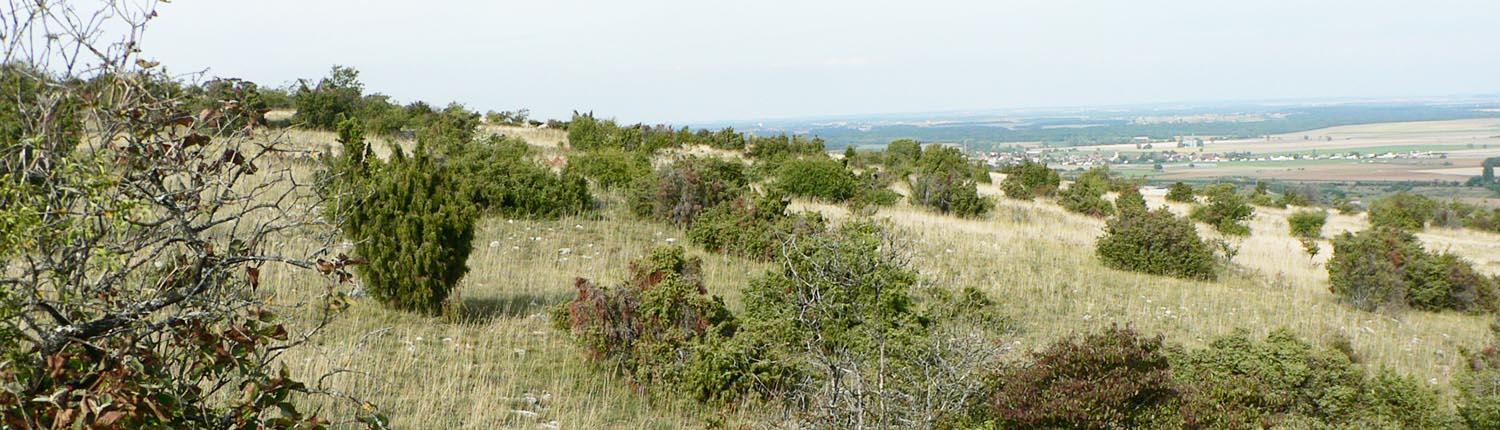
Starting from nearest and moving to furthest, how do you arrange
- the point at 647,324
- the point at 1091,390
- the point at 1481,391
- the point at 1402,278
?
the point at 1091,390 → the point at 1481,391 → the point at 647,324 → the point at 1402,278

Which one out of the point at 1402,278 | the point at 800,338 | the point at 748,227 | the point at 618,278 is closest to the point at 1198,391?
the point at 800,338

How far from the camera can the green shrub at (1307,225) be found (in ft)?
66.0

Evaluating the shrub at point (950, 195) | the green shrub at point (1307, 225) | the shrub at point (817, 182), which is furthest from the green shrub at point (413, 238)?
the green shrub at point (1307, 225)

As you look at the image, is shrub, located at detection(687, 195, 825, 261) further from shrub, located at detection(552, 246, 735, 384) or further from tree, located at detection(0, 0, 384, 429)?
tree, located at detection(0, 0, 384, 429)

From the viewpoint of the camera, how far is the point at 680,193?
1188 cm

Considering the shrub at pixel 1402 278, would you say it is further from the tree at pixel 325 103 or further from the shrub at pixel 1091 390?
the tree at pixel 325 103

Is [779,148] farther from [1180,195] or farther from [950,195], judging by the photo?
[1180,195]

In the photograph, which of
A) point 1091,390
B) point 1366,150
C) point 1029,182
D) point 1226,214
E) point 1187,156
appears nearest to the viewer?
point 1091,390

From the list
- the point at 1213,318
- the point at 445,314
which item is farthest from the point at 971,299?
the point at 445,314

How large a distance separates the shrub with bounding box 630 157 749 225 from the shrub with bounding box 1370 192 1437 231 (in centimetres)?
1784

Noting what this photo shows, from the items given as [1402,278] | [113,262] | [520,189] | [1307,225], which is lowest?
[1307,225]

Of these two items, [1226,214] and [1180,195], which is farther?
[1180,195]

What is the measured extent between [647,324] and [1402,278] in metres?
10.2

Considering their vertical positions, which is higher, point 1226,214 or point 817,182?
point 817,182
